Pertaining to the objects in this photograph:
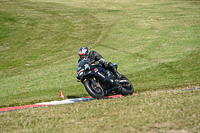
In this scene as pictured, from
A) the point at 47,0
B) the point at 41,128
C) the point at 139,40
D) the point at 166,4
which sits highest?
the point at 47,0

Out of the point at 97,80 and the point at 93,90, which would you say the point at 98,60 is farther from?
the point at 93,90

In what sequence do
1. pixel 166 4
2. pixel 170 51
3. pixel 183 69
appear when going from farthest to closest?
pixel 166 4
pixel 170 51
pixel 183 69

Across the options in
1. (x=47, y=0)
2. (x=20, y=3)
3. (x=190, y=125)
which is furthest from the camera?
(x=47, y=0)

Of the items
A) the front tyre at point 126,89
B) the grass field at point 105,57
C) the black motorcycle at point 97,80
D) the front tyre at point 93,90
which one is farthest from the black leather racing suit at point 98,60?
the grass field at point 105,57

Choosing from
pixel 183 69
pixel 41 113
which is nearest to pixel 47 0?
pixel 183 69

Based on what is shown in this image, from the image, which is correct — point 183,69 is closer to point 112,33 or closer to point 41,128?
point 41,128

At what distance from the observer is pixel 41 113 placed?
354 inches

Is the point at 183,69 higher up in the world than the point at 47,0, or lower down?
lower down

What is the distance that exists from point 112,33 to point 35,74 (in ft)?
49.3

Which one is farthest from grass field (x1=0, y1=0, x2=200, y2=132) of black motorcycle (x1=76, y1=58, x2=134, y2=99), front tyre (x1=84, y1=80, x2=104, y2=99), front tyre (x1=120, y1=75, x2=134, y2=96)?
front tyre (x1=120, y1=75, x2=134, y2=96)

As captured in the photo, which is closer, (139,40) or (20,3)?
(139,40)

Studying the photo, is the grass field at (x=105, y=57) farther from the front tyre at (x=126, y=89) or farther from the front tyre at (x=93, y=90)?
the front tyre at (x=126, y=89)

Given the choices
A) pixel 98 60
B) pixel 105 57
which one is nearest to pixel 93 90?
pixel 98 60

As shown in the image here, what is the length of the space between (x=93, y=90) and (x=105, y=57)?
48.8 ft
